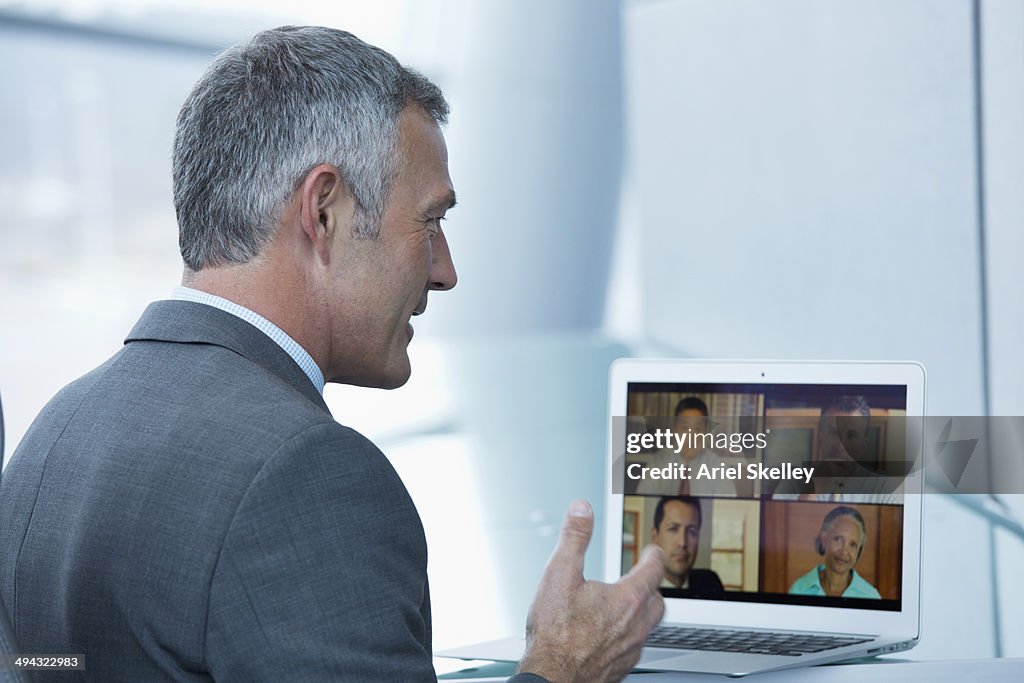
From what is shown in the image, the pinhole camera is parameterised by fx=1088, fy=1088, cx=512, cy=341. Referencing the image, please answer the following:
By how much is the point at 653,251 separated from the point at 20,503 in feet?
12.4

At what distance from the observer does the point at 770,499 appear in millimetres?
1277

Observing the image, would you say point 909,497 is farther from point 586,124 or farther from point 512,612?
point 586,124

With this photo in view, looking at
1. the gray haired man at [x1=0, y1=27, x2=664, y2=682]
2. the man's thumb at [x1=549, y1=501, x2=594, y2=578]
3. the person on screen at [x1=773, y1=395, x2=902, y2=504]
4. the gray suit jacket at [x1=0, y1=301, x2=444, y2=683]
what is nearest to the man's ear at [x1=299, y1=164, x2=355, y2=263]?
the gray haired man at [x1=0, y1=27, x2=664, y2=682]

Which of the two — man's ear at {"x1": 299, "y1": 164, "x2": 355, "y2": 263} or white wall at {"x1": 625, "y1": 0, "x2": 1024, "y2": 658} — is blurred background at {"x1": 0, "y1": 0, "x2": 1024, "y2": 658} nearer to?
white wall at {"x1": 625, "y1": 0, "x2": 1024, "y2": 658}

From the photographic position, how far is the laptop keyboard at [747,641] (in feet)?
3.71

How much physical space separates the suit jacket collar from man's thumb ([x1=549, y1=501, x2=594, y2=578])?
24 cm

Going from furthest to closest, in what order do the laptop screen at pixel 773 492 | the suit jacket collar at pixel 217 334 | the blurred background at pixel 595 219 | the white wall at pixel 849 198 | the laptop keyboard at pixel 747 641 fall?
the blurred background at pixel 595 219
the white wall at pixel 849 198
the laptop screen at pixel 773 492
the laptop keyboard at pixel 747 641
the suit jacket collar at pixel 217 334

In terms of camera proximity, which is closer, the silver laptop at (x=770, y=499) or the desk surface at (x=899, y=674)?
the desk surface at (x=899, y=674)

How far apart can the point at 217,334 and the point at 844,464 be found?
2.52 feet

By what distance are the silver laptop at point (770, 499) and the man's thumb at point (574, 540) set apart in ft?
1.00

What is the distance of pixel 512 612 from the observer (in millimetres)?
2074

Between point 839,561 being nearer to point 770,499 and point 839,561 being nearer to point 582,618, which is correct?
point 770,499

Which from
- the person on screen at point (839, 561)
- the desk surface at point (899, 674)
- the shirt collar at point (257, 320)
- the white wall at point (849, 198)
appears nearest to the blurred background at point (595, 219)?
the white wall at point (849, 198)

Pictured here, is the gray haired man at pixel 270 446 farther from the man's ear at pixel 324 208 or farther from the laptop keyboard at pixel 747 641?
the laptop keyboard at pixel 747 641
